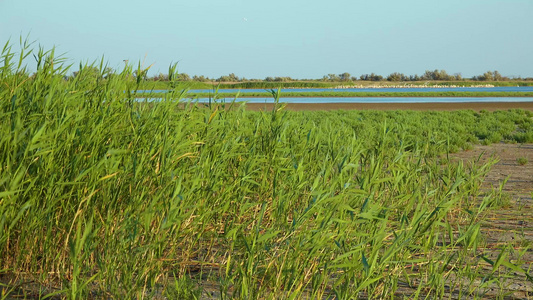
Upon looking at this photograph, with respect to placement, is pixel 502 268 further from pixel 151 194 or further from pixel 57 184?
pixel 57 184

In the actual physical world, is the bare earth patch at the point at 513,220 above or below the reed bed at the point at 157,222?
below

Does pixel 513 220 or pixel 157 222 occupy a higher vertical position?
pixel 157 222

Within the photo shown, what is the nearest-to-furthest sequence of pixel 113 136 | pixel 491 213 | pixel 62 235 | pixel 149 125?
1. pixel 62 235
2. pixel 113 136
3. pixel 149 125
4. pixel 491 213

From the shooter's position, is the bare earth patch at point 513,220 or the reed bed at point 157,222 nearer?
the reed bed at point 157,222

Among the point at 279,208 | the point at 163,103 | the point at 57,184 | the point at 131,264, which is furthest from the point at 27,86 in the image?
the point at 279,208

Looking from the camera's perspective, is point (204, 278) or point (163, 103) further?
point (163, 103)

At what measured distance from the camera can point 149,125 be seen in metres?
3.90

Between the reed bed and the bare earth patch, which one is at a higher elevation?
the reed bed

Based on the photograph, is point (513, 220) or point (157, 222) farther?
point (513, 220)

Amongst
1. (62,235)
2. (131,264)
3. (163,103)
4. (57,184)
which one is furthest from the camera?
(163,103)

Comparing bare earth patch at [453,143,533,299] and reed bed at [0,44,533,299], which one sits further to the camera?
bare earth patch at [453,143,533,299]

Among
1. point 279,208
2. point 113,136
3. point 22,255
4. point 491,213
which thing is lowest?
point 491,213

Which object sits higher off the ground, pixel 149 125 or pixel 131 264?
pixel 149 125

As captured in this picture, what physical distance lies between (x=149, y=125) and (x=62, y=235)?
3.28 ft
